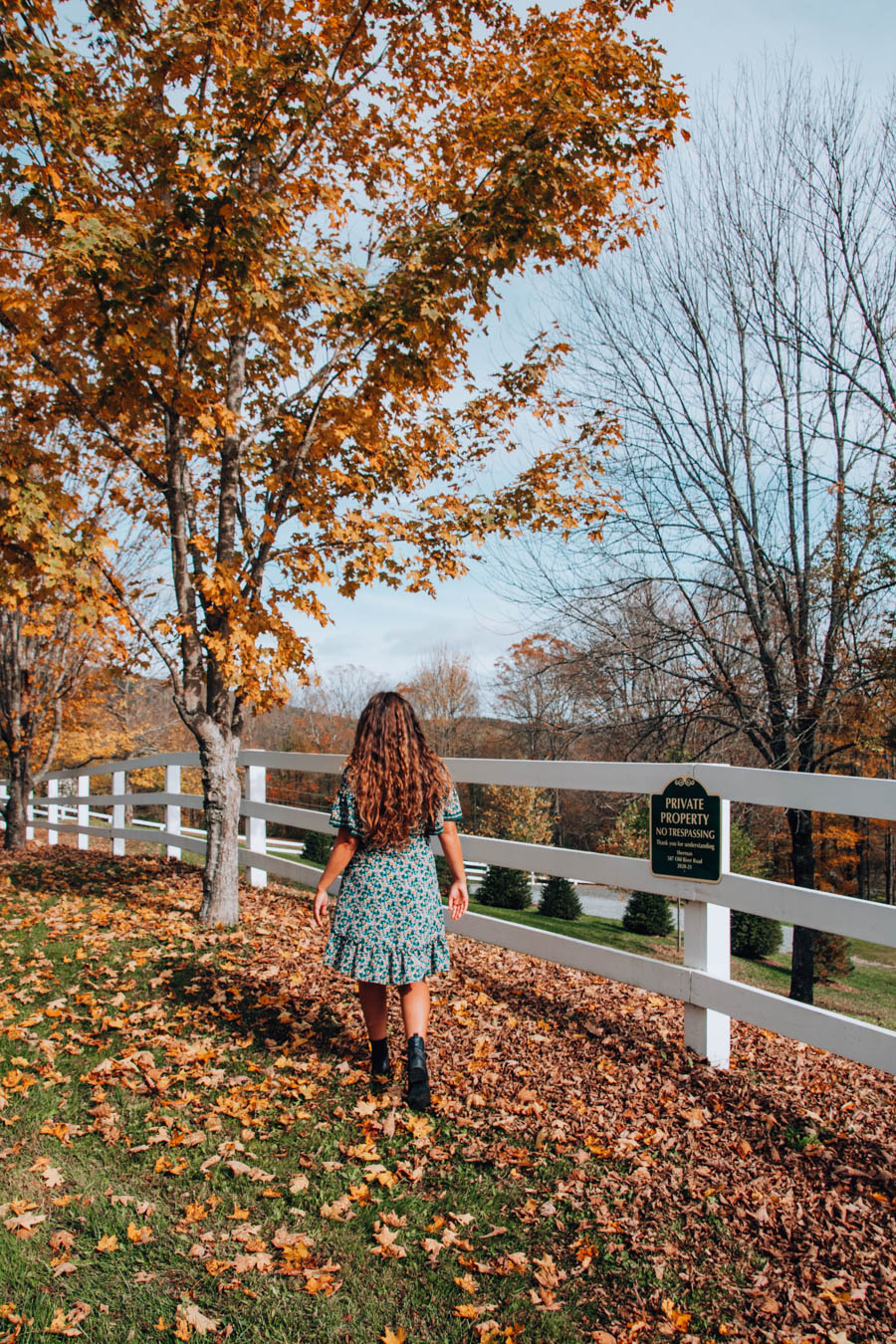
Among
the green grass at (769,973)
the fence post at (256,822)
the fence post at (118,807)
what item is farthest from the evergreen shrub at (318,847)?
the fence post at (256,822)

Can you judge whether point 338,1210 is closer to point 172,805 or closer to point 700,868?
point 700,868

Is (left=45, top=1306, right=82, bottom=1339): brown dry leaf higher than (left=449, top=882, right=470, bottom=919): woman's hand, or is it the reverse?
(left=449, top=882, right=470, bottom=919): woman's hand

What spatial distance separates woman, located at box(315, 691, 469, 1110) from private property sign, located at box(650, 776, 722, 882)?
0.93 m

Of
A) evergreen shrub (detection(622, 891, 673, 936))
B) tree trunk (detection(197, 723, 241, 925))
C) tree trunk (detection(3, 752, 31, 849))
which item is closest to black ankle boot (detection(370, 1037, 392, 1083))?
tree trunk (detection(197, 723, 241, 925))

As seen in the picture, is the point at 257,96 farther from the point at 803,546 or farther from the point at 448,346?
the point at 803,546

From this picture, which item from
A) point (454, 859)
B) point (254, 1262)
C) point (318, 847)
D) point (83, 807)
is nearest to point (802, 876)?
point (454, 859)

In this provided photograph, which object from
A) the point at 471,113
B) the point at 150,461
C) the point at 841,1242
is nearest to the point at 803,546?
the point at 471,113

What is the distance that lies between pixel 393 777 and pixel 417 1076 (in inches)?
49.2

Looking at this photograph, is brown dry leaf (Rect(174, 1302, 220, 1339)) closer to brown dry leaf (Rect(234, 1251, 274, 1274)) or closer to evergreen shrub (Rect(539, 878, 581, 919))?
brown dry leaf (Rect(234, 1251, 274, 1274))

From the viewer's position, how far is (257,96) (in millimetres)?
5211

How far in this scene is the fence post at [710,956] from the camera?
12.3 ft

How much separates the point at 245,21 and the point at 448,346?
2635 millimetres

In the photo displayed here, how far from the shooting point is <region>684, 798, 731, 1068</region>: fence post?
12.3 ft

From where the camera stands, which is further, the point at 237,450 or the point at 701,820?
the point at 237,450
